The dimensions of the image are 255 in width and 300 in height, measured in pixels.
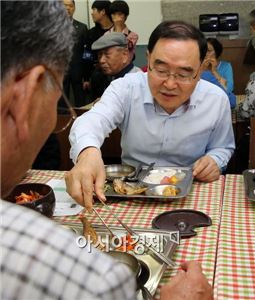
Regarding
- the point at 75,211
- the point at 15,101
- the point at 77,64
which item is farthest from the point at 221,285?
the point at 77,64

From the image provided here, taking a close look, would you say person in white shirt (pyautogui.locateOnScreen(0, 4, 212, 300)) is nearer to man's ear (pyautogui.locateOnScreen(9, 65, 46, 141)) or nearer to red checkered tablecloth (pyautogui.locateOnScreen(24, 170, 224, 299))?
man's ear (pyautogui.locateOnScreen(9, 65, 46, 141))

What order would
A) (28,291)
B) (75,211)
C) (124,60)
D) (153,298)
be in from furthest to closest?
(124,60) < (75,211) < (153,298) < (28,291)

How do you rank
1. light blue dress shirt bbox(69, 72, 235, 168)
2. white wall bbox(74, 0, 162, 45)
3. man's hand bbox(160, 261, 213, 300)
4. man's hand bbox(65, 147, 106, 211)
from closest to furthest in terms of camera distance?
man's hand bbox(160, 261, 213, 300) < man's hand bbox(65, 147, 106, 211) < light blue dress shirt bbox(69, 72, 235, 168) < white wall bbox(74, 0, 162, 45)

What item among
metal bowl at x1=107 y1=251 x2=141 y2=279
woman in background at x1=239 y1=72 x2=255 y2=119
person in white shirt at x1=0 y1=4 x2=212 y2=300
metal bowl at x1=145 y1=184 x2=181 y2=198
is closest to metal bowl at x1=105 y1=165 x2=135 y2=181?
metal bowl at x1=145 y1=184 x2=181 y2=198

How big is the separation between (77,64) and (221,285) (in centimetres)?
457

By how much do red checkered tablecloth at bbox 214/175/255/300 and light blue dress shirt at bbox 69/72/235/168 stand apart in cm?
44

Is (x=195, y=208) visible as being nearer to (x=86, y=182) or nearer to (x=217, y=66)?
(x=86, y=182)

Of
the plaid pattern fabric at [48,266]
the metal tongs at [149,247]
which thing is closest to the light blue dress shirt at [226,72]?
the metal tongs at [149,247]

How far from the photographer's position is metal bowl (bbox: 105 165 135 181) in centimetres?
179

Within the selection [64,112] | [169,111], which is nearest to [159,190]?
[169,111]

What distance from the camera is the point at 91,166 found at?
150 cm

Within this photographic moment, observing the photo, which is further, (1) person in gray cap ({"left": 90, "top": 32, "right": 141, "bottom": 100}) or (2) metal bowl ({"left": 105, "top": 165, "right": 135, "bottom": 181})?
(1) person in gray cap ({"left": 90, "top": 32, "right": 141, "bottom": 100})

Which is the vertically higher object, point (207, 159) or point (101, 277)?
point (101, 277)

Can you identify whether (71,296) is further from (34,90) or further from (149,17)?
(149,17)
